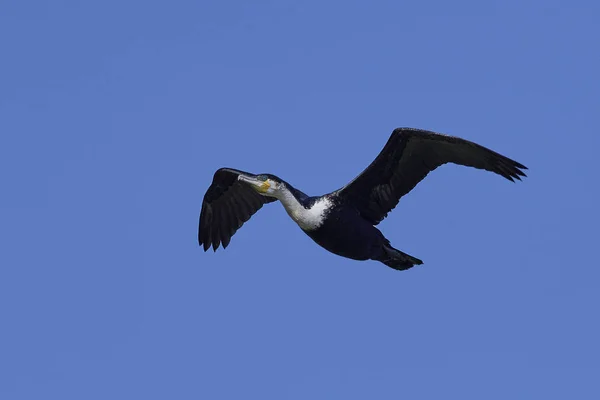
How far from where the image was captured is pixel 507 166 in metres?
→ 12.6

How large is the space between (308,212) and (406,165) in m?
1.36

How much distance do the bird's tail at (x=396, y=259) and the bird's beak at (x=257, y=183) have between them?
5.11 ft

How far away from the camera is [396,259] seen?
1358 centimetres

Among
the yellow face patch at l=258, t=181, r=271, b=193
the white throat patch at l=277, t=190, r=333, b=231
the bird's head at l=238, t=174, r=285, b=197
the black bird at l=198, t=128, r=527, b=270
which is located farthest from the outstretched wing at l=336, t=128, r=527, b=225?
the yellow face patch at l=258, t=181, r=271, b=193

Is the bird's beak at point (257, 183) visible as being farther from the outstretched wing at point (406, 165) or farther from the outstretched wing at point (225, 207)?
the outstretched wing at point (225, 207)

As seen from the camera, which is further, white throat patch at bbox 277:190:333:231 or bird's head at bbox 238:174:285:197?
bird's head at bbox 238:174:285:197

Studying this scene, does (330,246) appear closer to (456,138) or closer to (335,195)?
(335,195)

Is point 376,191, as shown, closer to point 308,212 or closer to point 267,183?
point 308,212

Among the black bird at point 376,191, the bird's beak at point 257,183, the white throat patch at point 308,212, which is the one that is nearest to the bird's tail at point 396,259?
the black bird at point 376,191

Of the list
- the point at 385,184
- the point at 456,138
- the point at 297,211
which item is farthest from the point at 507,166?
the point at 297,211

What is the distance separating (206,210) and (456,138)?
161 inches

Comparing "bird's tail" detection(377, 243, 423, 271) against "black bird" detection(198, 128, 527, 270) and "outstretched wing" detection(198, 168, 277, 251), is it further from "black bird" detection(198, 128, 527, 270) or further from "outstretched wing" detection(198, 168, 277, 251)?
"outstretched wing" detection(198, 168, 277, 251)

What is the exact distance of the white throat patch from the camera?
1284 cm

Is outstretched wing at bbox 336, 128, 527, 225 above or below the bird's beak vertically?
below
